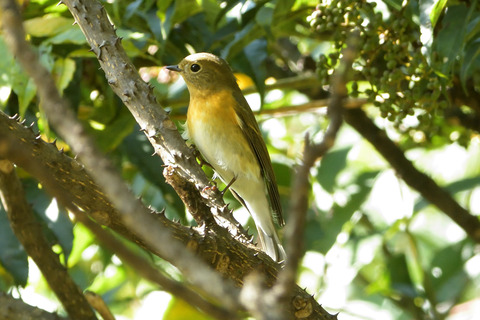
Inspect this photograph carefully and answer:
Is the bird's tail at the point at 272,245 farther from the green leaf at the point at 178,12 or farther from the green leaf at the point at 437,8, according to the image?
the green leaf at the point at 437,8

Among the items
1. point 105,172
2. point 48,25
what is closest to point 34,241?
point 48,25

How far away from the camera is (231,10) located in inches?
157

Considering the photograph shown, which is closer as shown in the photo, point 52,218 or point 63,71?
point 52,218

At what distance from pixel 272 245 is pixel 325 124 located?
0.93 metres

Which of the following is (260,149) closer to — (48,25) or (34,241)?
(48,25)

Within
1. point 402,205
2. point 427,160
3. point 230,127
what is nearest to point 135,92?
point 230,127

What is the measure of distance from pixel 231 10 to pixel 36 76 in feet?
9.66

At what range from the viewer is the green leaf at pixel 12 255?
3.62 m

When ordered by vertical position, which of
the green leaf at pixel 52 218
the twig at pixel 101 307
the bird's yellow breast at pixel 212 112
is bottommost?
the twig at pixel 101 307

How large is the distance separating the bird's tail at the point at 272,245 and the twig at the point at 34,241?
187 cm

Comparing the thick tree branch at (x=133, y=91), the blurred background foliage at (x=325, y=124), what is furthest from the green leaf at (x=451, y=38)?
the thick tree branch at (x=133, y=91)

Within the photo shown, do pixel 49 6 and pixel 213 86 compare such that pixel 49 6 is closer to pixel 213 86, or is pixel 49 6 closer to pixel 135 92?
pixel 213 86

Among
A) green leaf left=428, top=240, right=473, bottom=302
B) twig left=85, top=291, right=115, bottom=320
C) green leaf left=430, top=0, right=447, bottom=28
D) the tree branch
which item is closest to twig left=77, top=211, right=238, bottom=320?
the tree branch

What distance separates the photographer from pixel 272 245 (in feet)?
15.6
